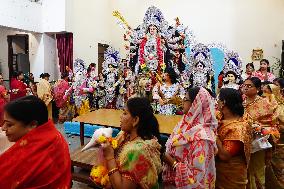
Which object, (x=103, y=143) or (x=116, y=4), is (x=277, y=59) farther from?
(x=103, y=143)

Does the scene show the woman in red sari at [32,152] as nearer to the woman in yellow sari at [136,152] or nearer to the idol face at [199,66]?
the woman in yellow sari at [136,152]

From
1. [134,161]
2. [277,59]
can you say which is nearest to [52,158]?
[134,161]

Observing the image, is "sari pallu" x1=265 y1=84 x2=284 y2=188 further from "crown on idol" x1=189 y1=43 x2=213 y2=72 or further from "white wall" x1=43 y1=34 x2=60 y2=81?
"white wall" x1=43 y1=34 x2=60 y2=81

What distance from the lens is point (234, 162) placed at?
1.97 m

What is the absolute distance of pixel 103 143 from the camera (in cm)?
149

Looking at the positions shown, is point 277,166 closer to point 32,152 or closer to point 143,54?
point 32,152

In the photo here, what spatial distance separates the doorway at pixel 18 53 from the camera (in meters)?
8.36

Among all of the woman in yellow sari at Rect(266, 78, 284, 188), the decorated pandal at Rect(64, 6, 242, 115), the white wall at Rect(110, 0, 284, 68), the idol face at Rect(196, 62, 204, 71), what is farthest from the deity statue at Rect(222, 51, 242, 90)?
the white wall at Rect(110, 0, 284, 68)

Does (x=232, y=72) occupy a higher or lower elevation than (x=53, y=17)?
lower

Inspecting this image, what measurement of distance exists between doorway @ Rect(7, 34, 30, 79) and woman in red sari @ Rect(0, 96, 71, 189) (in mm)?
7542

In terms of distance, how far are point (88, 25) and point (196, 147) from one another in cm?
→ 847

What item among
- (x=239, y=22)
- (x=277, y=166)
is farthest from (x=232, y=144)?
(x=239, y=22)

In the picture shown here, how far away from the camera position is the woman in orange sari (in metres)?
1.94

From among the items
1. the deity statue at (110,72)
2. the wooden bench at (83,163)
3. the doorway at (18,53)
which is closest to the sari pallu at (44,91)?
the deity statue at (110,72)
